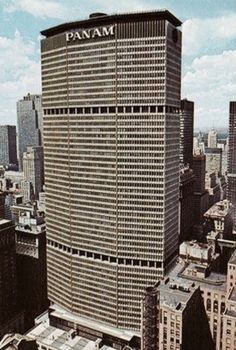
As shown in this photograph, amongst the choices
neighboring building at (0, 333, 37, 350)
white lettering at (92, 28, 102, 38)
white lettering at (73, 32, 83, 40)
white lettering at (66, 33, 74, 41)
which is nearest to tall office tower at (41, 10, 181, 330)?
white lettering at (73, 32, 83, 40)

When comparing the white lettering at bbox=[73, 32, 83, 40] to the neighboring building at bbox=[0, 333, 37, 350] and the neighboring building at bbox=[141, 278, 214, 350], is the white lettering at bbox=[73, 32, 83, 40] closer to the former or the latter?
the neighboring building at bbox=[141, 278, 214, 350]

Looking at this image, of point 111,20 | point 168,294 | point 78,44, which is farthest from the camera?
point 78,44

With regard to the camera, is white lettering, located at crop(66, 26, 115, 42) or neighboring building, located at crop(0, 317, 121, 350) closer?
white lettering, located at crop(66, 26, 115, 42)

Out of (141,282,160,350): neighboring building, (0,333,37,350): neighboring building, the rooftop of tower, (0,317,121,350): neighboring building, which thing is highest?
the rooftop of tower

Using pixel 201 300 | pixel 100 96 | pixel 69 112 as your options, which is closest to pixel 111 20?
pixel 100 96

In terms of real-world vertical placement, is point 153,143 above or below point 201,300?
above

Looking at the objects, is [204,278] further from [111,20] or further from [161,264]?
[111,20]

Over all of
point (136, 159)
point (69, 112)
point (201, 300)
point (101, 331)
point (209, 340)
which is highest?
point (69, 112)
